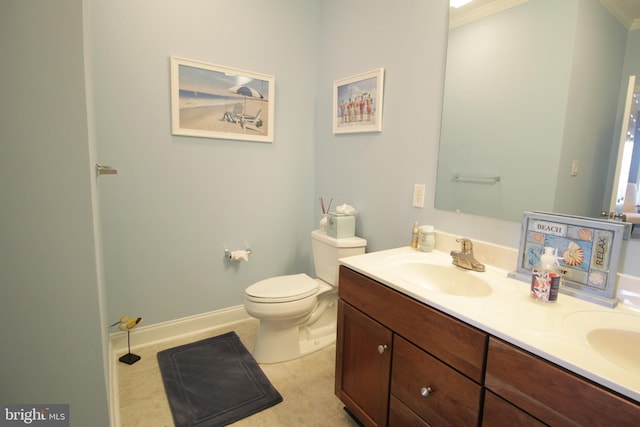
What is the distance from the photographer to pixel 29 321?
0.90 m

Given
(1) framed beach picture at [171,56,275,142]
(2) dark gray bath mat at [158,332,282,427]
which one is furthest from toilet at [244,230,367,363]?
(1) framed beach picture at [171,56,275,142]

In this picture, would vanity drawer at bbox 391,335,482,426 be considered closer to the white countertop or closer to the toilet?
the white countertop

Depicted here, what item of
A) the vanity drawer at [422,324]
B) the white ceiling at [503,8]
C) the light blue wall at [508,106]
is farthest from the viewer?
the light blue wall at [508,106]

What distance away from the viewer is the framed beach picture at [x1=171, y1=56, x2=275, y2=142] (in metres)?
2.06

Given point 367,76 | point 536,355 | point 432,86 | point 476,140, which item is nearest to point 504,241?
point 476,140

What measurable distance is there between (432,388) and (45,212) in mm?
1292

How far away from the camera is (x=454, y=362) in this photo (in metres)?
0.99

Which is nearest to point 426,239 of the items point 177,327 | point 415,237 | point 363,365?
point 415,237

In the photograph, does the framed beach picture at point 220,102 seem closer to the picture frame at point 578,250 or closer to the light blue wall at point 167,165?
the light blue wall at point 167,165

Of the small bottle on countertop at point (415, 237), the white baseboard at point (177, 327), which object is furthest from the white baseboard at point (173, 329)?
the small bottle on countertop at point (415, 237)

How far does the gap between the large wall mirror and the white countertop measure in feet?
1.17

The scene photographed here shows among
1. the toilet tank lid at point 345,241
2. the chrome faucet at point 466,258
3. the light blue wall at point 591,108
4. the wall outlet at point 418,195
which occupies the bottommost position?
the toilet tank lid at point 345,241

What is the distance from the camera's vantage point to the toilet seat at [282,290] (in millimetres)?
1887

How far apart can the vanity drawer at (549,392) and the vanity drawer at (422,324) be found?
0.05 meters
